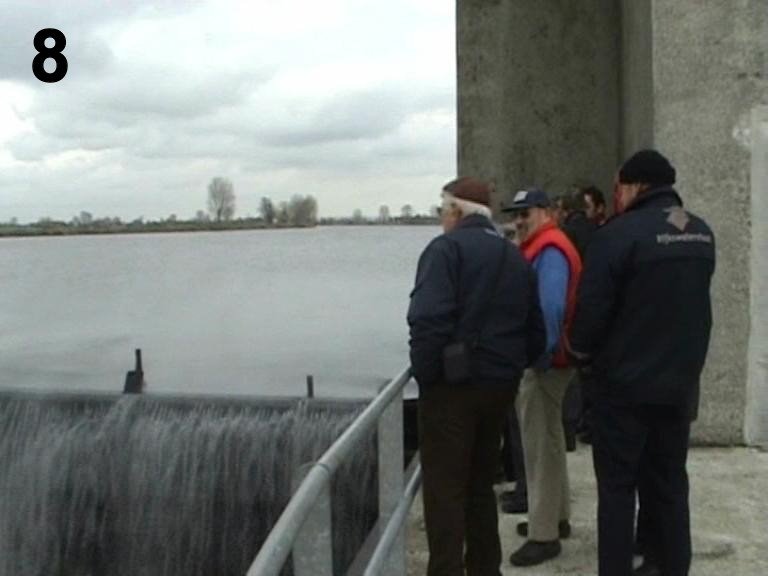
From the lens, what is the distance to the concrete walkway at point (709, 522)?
4.10 m

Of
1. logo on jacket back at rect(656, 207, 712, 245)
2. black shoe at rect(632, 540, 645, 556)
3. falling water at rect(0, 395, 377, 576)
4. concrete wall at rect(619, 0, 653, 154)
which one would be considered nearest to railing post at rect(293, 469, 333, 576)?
logo on jacket back at rect(656, 207, 712, 245)

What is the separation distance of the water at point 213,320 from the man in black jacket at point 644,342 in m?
0.83

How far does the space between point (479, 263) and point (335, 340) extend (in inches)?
1838

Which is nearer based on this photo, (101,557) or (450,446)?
(450,446)

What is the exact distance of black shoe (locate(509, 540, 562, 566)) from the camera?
4.08 meters

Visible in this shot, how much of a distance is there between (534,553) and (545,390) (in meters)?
0.69

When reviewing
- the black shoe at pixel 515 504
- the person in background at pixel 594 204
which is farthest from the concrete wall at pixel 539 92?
the black shoe at pixel 515 504

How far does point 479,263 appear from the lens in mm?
3330

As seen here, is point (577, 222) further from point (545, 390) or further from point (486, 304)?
point (486, 304)

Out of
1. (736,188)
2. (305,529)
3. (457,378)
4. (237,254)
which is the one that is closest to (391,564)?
(457,378)

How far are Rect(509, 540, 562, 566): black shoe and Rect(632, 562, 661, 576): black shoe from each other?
1.34ft

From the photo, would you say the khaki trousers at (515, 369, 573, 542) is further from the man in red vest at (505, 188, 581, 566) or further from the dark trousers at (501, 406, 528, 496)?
the dark trousers at (501, 406, 528, 496)

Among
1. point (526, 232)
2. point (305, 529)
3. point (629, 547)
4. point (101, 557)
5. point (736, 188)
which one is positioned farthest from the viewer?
point (101, 557)

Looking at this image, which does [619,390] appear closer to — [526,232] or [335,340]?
[526,232]
